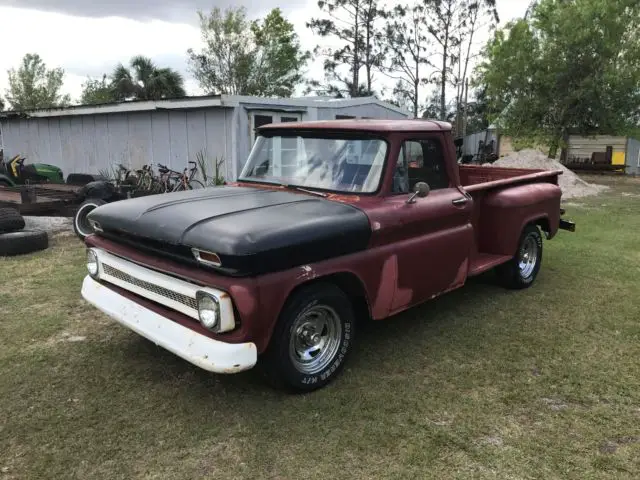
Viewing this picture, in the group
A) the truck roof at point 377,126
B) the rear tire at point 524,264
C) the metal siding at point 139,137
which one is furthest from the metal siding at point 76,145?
the rear tire at point 524,264

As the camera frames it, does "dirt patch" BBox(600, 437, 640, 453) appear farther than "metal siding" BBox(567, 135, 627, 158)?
No

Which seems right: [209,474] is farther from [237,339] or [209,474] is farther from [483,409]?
[483,409]

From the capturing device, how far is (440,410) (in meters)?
3.37

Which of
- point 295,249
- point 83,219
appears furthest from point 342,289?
point 83,219

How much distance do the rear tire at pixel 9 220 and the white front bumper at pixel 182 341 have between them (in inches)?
187

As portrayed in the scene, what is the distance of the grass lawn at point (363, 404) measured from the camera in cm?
285

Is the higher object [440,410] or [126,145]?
[126,145]

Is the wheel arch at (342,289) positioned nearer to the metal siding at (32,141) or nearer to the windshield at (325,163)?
the windshield at (325,163)

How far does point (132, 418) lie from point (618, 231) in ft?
29.0

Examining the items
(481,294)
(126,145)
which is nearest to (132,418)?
(481,294)

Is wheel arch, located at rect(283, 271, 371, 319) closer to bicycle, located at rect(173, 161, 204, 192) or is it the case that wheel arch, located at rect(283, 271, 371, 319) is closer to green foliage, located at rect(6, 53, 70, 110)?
bicycle, located at rect(173, 161, 204, 192)

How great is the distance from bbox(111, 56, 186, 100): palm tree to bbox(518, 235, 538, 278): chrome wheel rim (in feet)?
104

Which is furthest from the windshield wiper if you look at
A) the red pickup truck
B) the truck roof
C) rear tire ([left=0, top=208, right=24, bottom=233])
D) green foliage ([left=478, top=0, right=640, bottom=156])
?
green foliage ([left=478, top=0, right=640, bottom=156])

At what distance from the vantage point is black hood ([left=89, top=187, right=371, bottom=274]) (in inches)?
119
